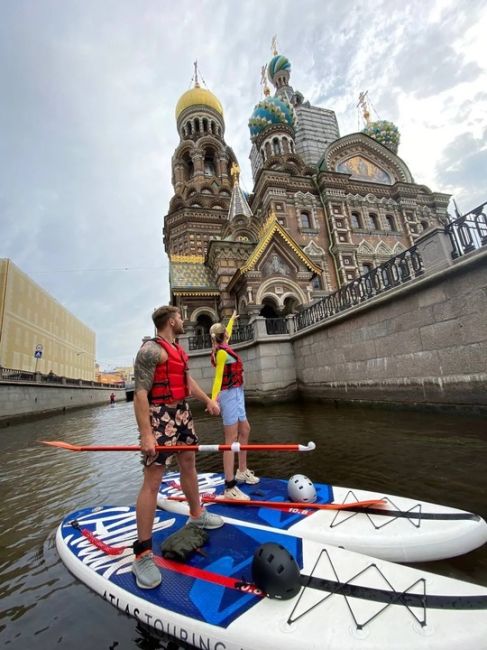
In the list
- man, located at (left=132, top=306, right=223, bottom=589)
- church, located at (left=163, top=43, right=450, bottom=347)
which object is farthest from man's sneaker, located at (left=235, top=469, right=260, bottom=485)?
church, located at (left=163, top=43, right=450, bottom=347)

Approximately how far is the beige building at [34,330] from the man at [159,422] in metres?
31.2

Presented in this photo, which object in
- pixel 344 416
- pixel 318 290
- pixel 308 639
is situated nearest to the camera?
pixel 308 639

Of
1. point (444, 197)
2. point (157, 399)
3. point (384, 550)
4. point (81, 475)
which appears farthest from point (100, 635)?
point (444, 197)

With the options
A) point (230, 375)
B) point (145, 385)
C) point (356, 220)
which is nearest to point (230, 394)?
point (230, 375)

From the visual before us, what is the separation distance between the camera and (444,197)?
1300 inches

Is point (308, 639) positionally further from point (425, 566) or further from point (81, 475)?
point (81, 475)

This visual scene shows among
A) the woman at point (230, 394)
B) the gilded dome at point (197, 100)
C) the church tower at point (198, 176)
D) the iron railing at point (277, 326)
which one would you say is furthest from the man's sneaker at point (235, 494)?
the gilded dome at point (197, 100)

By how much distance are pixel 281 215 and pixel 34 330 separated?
32.1 metres

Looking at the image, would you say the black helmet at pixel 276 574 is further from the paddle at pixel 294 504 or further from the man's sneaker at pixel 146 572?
the paddle at pixel 294 504

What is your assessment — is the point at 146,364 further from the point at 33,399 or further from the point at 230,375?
the point at 33,399

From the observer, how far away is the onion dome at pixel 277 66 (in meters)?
43.3

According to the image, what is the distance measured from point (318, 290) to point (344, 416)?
18455 millimetres

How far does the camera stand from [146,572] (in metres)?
2.20

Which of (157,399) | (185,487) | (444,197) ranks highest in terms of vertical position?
(444,197)
